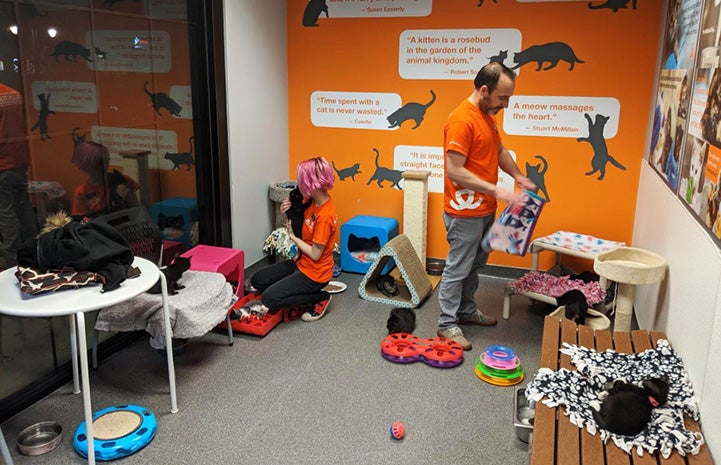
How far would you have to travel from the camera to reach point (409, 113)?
14.2 ft

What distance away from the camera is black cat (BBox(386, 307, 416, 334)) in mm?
3367

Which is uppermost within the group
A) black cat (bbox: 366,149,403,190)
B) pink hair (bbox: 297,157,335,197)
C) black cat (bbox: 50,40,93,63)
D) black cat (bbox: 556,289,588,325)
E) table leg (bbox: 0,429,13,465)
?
black cat (bbox: 50,40,93,63)

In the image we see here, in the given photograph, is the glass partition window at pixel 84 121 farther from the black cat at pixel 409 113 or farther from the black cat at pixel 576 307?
the black cat at pixel 576 307

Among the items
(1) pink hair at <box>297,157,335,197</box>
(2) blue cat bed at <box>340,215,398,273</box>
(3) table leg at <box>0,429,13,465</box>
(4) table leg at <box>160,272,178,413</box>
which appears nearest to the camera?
(3) table leg at <box>0,429,13,465</box>

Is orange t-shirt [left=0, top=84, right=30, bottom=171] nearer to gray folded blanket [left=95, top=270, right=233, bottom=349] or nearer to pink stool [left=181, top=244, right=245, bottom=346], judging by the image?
gray folded blanket [left=95, top=270, right=233, bottom=349]

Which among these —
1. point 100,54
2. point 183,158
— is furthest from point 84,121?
point 183,158

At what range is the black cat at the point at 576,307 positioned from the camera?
126 inches

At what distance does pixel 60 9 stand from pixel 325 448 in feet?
7.29

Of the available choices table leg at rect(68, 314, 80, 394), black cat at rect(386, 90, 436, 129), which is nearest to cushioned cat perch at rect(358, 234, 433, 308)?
black cat at rect(386, 90, 436, 129)

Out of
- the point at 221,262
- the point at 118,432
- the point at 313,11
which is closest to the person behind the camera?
the point at 118,432

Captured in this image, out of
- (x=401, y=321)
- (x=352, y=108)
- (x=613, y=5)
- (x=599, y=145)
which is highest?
(x=613, y=5)

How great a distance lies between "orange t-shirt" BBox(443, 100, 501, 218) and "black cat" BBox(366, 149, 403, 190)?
4.37 ft

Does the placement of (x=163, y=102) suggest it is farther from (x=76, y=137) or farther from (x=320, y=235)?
(x=320, y=235)

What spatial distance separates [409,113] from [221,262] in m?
1.81
